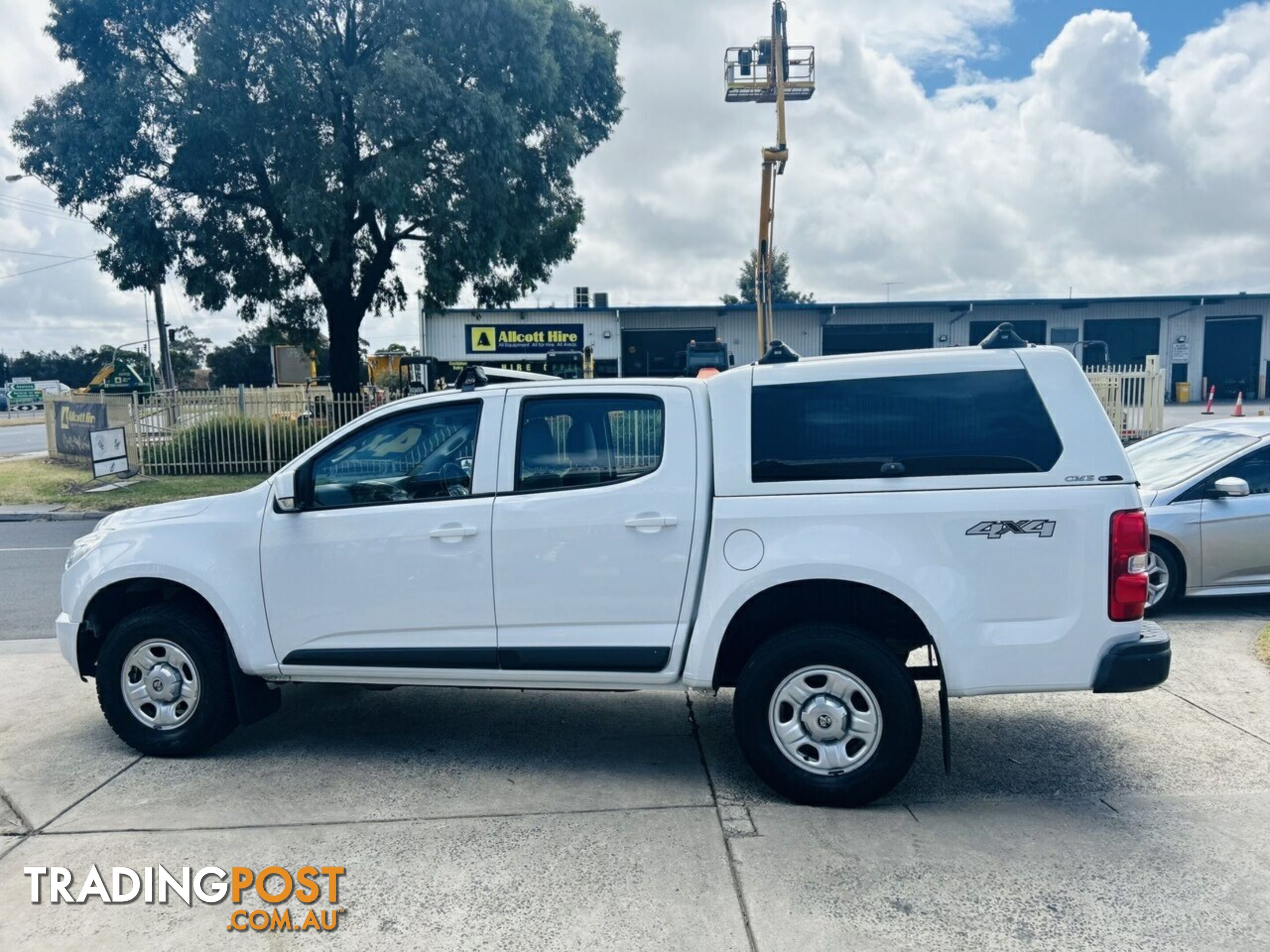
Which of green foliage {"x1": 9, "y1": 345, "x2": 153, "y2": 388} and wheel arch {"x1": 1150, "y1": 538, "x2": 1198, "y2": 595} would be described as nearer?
wheel arch {"x1": 1150, "y1": 538, "x2": 1198, "y2": 595}

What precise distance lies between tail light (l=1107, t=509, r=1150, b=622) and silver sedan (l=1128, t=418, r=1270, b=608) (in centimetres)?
356

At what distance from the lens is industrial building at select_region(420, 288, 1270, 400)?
4025 cm

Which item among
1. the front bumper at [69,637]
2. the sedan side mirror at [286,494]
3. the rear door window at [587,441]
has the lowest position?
the front bumper at [69,637]

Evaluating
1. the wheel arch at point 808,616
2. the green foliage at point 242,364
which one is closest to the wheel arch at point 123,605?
the wheel arch at point 808,616

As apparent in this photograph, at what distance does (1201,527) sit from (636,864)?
18.5 ft

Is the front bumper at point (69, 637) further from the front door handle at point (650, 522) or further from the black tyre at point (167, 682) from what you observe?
the front door handle at point (650, 522)

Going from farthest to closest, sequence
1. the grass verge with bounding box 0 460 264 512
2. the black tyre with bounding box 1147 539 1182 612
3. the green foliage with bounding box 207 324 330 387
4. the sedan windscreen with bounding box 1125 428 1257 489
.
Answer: the green foliage with bounding box 207 324 330 387, the grass verge with bounding box 0 460 264 512, the sedan windscreen with bounding box 1125 428 1257 489, the black tyre with bounding box 1147 539 1182 612

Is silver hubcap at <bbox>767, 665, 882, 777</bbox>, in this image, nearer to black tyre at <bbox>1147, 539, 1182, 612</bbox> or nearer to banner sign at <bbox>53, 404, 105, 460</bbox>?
black tyre at <bbox>1147, 539, 1182, 612</bbox>

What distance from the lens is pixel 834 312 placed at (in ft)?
133

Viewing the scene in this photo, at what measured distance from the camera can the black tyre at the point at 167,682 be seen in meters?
4.75

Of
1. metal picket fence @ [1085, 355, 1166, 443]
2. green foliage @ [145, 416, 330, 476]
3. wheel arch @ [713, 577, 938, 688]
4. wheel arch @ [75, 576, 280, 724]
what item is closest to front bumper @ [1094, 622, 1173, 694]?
wheel arch @ [713, 577, 938, 688]

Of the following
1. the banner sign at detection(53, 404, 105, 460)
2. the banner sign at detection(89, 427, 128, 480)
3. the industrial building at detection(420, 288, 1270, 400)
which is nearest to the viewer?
the banner sign at detection(89, 427, 128, 480)

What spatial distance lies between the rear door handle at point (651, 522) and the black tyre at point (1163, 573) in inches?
190

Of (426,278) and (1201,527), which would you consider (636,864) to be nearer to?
(1201,527)
